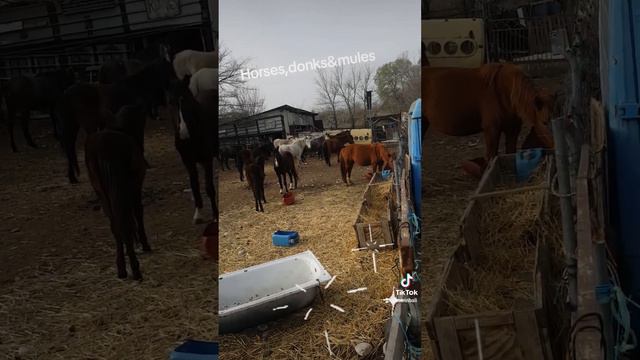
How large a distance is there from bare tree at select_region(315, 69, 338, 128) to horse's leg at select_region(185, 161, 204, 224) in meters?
0.61

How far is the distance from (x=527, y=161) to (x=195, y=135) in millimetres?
1551

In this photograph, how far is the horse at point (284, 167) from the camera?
1358mm

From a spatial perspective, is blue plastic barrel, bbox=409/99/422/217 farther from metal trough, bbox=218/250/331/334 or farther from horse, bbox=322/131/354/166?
metal trough, bbox=218/250/331/334

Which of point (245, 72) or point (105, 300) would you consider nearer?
point (245, 72)

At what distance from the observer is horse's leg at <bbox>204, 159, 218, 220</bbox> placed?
168 cm

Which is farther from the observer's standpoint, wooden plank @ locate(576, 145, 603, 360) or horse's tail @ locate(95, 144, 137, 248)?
horse's tail @ locate(95, 144, 137, 248)

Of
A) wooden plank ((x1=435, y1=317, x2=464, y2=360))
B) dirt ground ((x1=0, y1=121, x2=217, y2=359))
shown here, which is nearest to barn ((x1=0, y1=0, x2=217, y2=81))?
dirt ground ((x1=0, y1=121, x2=217, y2=359))

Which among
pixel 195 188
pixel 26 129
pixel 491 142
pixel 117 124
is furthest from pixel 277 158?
pixel 491 142

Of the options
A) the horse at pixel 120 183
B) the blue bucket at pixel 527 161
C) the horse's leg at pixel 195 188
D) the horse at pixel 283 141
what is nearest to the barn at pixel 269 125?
the horse at pixel 283 141

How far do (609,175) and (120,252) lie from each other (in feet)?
5.59

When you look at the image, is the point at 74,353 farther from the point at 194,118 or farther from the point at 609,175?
the point at 609,175

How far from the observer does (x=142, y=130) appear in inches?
69.7

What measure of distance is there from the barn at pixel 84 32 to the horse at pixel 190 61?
35mm

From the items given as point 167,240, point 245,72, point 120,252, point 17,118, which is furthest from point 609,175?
point 17,118
